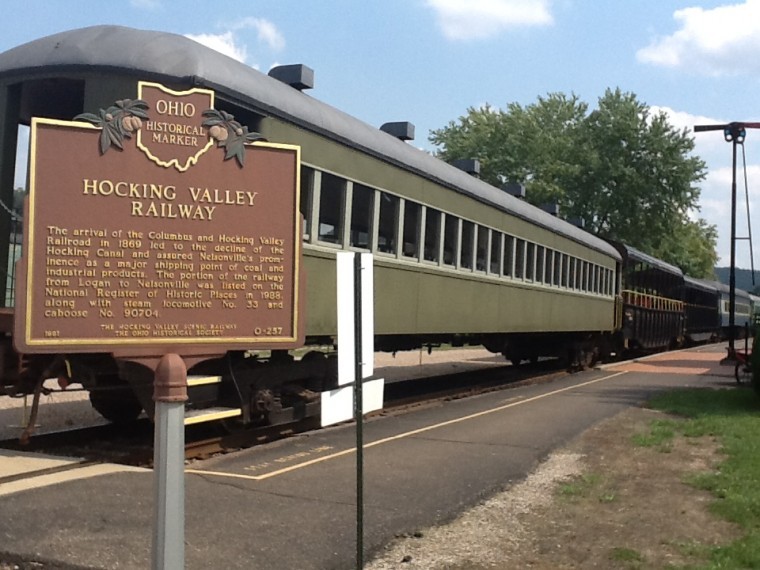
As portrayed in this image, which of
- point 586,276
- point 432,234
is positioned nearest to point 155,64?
point 432,234

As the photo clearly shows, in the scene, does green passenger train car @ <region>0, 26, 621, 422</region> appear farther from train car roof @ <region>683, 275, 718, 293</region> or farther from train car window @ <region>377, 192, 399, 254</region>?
train car roof @ <region>683, 275, 718, 293</region>

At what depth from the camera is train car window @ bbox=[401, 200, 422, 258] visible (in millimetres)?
10547

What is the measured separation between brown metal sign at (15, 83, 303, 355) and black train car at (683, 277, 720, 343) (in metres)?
33.1

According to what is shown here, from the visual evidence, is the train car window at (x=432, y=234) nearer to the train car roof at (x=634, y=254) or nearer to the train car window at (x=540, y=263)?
the train car window at (x=540, y=263)

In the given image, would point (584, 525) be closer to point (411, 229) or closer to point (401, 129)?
point (411, 229)

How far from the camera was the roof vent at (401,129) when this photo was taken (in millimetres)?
12422

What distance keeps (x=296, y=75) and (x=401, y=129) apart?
356cm

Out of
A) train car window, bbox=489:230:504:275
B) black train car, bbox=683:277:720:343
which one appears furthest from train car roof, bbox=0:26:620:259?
black train car, bbox=683:277:720:343

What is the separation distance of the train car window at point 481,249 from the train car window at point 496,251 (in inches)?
12.8

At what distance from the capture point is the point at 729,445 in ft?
29.2

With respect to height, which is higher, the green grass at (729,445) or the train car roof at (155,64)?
the train car roof at (155,64)

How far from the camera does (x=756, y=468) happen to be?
7559 millimetres

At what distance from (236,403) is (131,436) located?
1.63 metres

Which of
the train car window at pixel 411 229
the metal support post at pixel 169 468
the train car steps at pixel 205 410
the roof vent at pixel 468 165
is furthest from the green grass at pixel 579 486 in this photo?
the roof vent at pixel 468 165
